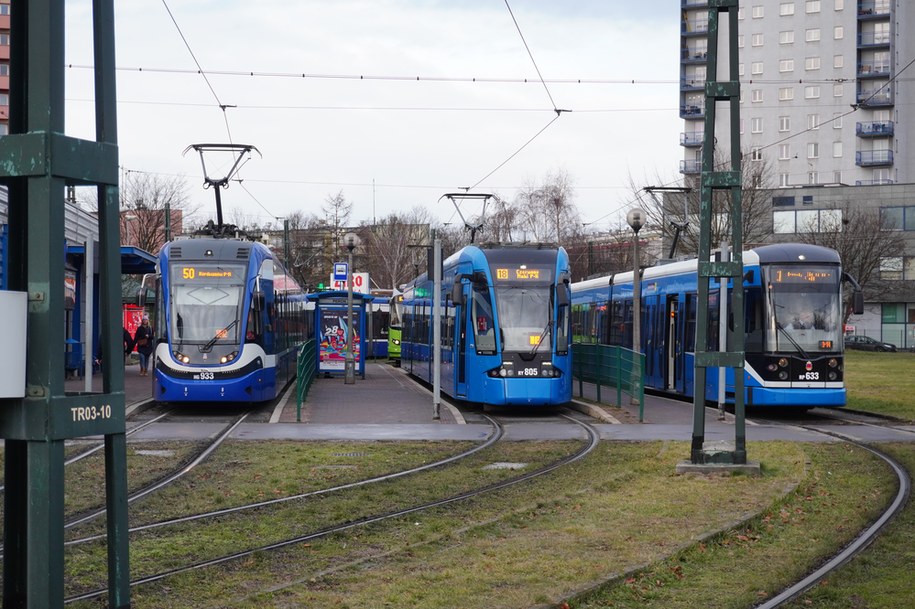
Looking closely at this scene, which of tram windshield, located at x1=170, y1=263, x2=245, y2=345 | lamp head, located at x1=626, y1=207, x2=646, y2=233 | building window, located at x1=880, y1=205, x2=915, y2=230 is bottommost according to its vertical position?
tram windshield, located at x1=170, y1=263, x2=245, y2=345

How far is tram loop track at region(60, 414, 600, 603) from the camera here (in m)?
8.61

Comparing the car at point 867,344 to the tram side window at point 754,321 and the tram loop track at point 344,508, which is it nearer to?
the tram side window at point 754,321

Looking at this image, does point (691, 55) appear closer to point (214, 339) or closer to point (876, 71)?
point (876, 71)

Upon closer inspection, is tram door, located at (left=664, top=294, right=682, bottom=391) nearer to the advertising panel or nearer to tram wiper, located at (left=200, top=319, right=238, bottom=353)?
tram wiper, located at (left=200, top=319, right=238, bottom=353)

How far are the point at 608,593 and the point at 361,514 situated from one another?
149 inches

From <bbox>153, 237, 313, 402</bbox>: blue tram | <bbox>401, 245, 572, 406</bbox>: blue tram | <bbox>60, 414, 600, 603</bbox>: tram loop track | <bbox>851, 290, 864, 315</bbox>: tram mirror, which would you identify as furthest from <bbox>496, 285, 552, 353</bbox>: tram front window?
<bbox>60, 414, 600, 603</bbox>: tram loop track

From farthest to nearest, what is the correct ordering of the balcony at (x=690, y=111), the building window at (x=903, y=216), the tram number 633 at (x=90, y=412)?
the balcony at (x=690, y=111) → the building window at (x=903, y=216) → the tram number 633 at (x=90, y=412)

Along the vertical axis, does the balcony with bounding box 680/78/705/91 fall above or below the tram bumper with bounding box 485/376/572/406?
above

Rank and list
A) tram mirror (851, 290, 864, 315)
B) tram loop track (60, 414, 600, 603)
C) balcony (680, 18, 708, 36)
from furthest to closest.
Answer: balcony (680, 18, 708, 36) → tram mirror (851, 290, 864, 315) → tram loop track (60, 414, 600, 603)

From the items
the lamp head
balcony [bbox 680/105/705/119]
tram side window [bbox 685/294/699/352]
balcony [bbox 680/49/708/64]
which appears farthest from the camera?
balcony [bbox 680/49/708/64]

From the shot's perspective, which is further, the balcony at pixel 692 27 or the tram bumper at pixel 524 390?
the balcony at pixel 692 27

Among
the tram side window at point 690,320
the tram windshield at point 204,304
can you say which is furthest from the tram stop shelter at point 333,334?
the tram windshield at point 204,304

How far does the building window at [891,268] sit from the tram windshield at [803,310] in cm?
4824

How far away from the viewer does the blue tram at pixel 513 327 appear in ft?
77.3
